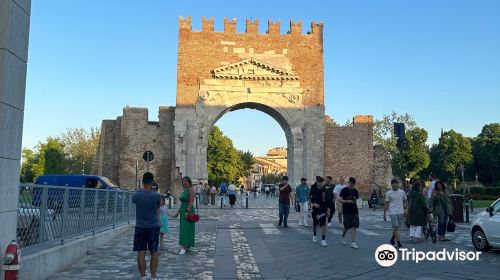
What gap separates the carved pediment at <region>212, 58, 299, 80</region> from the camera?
32.2 meters

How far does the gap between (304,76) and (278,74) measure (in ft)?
6.42

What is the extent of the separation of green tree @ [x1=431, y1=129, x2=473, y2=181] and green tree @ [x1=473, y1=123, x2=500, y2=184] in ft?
5.80

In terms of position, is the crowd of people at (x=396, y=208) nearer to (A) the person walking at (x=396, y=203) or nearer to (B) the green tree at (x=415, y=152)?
(A) the person walking at (x=396, y=203)

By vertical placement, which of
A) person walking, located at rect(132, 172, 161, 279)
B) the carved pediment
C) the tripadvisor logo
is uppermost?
the carved pediment

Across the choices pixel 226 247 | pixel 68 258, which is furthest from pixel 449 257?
pixel 68 258

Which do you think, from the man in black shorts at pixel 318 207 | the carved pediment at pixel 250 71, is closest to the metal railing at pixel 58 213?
the man in black shorts at pixel 318 207

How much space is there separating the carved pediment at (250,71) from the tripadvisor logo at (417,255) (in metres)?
23.3

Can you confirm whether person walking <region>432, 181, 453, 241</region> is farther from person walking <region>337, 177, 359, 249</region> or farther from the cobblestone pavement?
person walking <region>337, 177, 359, 249</region>

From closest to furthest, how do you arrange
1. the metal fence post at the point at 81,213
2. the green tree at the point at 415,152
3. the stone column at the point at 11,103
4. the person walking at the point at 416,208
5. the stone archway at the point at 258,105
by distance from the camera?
1. the stone column at the point at 11,103
2. the metal fence post at the point at 81,213
3. the person walking at the point at 416,208
4. the stone archway at the point at 258,105
5. the green tree at the point at 415,152

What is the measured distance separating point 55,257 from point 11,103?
2.82m

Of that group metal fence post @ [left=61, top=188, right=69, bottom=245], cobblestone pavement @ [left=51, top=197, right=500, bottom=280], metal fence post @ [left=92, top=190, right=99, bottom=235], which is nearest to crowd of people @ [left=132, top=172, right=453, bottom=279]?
cobblestone pavement @ [left=51, top=197, right=500, bottom=280]

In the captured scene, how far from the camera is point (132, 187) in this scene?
33906 mm

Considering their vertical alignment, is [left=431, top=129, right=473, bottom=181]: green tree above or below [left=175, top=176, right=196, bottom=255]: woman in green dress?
above

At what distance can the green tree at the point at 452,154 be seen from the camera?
65938 mm
